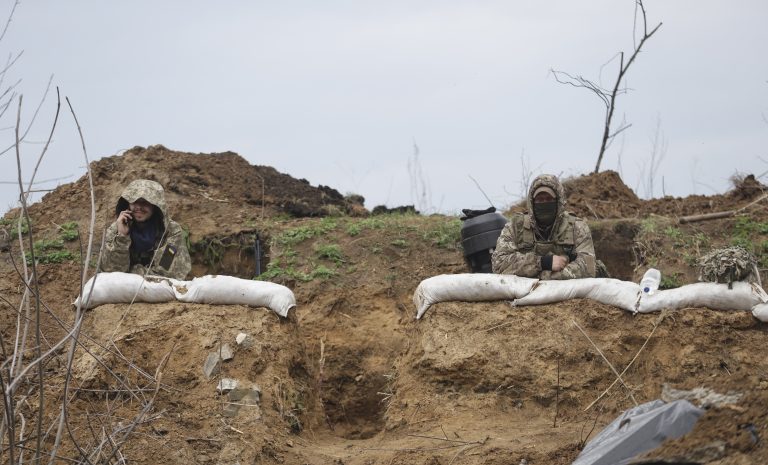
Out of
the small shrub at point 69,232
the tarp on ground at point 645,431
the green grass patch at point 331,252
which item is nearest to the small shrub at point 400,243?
the green grass patch at point 331,252

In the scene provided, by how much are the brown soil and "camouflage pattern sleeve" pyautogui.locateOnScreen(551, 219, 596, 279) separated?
30cm

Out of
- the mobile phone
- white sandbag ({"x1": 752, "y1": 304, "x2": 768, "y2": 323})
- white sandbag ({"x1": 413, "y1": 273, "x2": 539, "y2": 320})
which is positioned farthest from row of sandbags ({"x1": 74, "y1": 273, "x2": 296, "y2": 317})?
white sandbag ({"x1": 752, "y1": 304, "x2": 768, "y2": 323})

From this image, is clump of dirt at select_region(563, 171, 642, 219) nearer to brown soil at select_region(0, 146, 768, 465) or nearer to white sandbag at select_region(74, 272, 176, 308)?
brown soil at select_region(0, 146, 768, 465)

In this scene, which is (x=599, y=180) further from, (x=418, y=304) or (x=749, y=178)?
(x=418, y=304)

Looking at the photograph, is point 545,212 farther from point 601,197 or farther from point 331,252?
point 601,197

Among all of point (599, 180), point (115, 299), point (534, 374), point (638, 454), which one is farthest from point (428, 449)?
point (599, 180)

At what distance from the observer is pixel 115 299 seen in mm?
7539

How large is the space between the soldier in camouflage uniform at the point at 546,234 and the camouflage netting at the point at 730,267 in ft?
2.99

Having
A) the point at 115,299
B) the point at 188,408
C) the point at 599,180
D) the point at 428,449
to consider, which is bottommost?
the point at 428,449

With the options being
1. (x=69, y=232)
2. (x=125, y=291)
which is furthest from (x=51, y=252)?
(x=125, y=291)

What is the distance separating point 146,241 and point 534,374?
3.21 meters

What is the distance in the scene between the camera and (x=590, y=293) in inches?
286

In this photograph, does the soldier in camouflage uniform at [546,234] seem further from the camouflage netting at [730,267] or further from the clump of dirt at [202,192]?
the clump of dirt at [202,192]

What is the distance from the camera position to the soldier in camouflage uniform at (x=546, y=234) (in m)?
7.68
